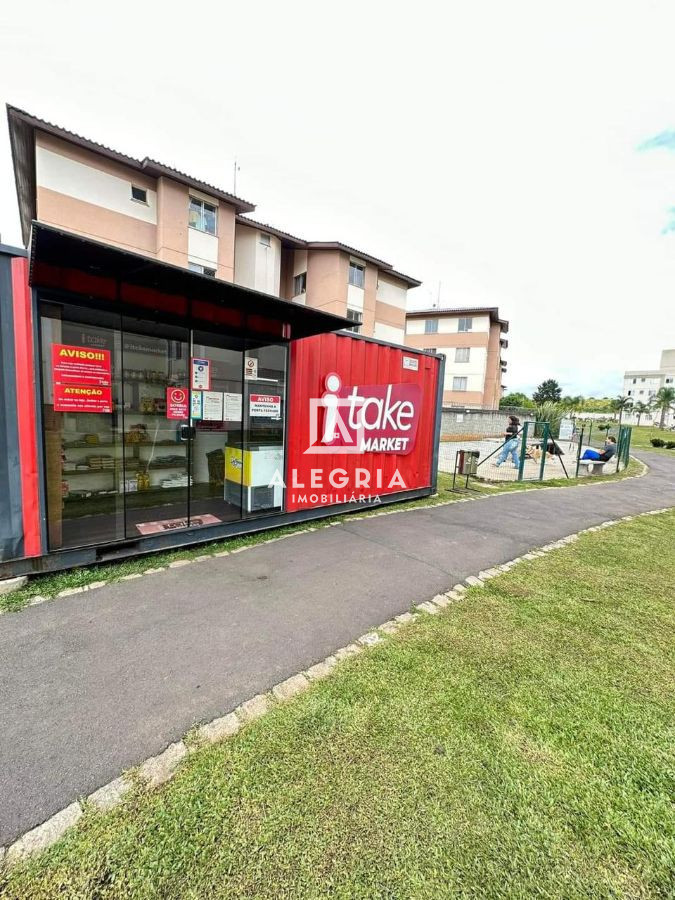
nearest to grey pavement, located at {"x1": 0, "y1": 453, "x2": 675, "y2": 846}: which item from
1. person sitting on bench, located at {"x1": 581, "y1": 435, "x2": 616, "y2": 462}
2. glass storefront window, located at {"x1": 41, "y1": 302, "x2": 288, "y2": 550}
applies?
glass storefront window, located at {"x1": 41, "y1": 302, "x2": 288, "y2": 550}

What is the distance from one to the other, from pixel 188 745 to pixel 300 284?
2167 cm

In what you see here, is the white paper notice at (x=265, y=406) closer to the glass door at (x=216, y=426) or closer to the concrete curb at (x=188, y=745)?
the glass door at (x=216, y=426)

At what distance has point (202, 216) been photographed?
15.0m

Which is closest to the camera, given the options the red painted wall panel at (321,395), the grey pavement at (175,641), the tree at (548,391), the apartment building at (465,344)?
the grey pavement at (175,641)

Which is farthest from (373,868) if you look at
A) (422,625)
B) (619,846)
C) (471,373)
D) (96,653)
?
(471,373)

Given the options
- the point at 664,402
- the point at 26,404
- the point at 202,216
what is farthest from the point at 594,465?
the point at 664,402

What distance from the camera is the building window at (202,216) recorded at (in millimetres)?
14781

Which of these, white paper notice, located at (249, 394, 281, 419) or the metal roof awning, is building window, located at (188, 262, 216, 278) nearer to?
the metal roof awning

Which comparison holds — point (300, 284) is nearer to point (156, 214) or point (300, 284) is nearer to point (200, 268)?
point (200, 268)

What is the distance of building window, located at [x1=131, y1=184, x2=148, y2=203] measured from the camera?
13.8 metres

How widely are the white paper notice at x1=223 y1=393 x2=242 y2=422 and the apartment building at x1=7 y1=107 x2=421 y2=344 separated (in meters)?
4.35

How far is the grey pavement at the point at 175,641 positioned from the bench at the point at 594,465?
30.8 ft

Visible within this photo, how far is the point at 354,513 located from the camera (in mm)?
6992

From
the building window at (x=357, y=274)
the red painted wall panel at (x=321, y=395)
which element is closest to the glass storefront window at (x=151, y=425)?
the red painted wall panel at (x=321, y=395)
